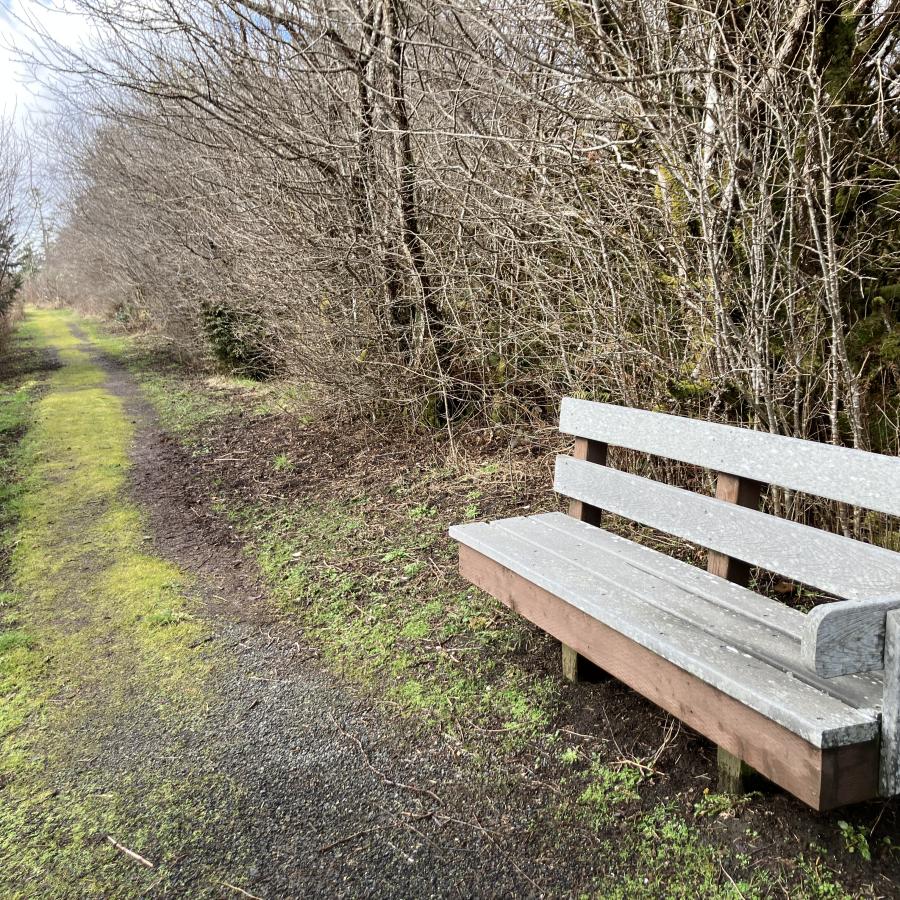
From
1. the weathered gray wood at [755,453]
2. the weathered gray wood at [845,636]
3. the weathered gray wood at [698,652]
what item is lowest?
the weathered gray wood at [698,652]

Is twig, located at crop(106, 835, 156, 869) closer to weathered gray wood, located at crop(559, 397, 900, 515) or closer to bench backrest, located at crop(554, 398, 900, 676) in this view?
bench backrest, located at crop(554, 398, 900, 676)

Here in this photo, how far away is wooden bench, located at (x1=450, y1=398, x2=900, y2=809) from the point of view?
5.38ft

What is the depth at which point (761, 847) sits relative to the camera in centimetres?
203

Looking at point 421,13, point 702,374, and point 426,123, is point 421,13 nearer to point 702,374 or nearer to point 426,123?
point 426,123

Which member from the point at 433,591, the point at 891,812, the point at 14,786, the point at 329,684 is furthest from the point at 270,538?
the point at 891,812

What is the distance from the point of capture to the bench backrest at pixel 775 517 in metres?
1.55

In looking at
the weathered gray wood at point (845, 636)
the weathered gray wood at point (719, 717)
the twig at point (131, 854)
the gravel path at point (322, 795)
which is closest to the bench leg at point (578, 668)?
the weathered gray wood at point (719, 717)

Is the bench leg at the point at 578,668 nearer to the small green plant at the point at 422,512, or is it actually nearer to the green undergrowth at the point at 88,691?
the green undergrowth at the point at 88,691

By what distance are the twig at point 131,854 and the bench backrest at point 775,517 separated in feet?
6.38

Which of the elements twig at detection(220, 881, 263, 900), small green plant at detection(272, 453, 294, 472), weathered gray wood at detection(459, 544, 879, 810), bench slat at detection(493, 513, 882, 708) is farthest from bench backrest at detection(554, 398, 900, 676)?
small green plant at detection(272, 453, 294, 472)

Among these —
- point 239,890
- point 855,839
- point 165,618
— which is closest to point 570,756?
point 855,839

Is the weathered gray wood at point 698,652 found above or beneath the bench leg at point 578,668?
above

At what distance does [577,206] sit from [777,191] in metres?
1.34

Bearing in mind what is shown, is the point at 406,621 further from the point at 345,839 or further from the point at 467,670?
the point at 345,839
